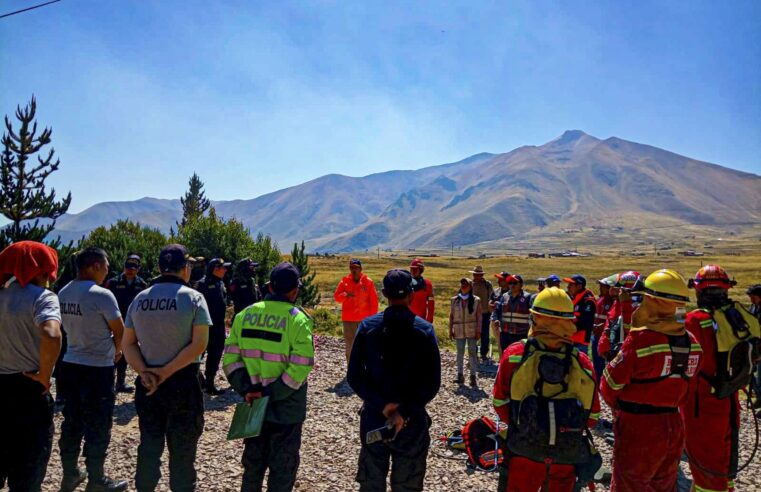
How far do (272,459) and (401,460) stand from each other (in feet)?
3.53

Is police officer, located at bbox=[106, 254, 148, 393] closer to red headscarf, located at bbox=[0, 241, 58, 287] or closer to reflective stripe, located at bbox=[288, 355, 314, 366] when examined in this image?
red headscarf, located at bbox=[0, 241, 58, 287]

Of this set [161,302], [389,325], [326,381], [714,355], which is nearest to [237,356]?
[161,302]

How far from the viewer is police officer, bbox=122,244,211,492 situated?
→ 3.88 meters

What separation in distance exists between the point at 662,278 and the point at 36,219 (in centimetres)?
2403

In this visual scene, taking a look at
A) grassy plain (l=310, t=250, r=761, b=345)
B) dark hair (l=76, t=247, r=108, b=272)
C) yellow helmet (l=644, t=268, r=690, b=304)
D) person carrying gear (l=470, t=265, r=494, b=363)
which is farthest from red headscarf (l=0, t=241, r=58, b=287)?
grassy plain (l=310, t=250, r=761, b=345)

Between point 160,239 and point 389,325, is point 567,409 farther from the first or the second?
point 160,239

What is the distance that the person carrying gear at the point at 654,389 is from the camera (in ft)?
11.8

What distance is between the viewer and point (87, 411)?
174 inches

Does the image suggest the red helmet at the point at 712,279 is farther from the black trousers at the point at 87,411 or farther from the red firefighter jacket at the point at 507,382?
the black trousers at the point at 87,411

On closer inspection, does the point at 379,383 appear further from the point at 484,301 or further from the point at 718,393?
the point at 484,301

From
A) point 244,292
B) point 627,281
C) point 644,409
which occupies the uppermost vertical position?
point 627,281

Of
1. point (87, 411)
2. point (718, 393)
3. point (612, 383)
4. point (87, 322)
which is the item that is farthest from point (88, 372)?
point (718, 393)

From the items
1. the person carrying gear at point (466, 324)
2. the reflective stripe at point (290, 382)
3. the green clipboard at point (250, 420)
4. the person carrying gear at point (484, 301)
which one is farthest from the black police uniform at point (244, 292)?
the person carrying gear at point (484, 301)

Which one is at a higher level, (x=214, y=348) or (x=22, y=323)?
(x=22, y=323)
